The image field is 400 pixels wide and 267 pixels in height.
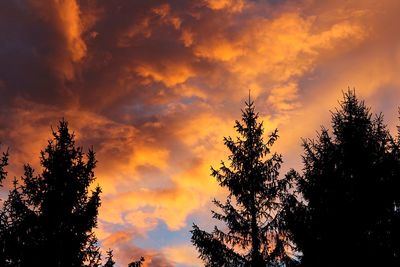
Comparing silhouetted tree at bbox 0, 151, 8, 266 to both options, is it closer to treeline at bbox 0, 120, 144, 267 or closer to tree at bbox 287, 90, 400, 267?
treeline at bbox 0, 120, 144, 267

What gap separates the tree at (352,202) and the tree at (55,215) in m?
8.68

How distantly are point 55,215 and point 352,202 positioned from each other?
1171 cm

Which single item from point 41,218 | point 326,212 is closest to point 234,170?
point 326,212

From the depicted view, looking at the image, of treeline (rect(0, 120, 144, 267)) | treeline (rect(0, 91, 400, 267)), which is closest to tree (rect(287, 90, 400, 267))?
treeline (rect(0, 91, 400, 267))

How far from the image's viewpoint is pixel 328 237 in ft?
46.4

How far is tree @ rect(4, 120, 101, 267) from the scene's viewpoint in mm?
16047

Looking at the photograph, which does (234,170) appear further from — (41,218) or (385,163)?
(41,218)

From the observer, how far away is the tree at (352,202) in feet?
44.2

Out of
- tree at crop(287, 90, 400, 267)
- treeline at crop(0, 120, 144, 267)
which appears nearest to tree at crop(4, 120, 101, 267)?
treeline at crop(0, 120, 144, 267)

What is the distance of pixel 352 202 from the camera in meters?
14.1

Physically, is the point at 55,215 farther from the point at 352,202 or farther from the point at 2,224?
the point at 352,202

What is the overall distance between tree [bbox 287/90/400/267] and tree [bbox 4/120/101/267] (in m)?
8.68

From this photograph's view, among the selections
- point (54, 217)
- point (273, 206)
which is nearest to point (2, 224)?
point (54, 217)

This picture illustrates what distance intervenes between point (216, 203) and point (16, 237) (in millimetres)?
8797
